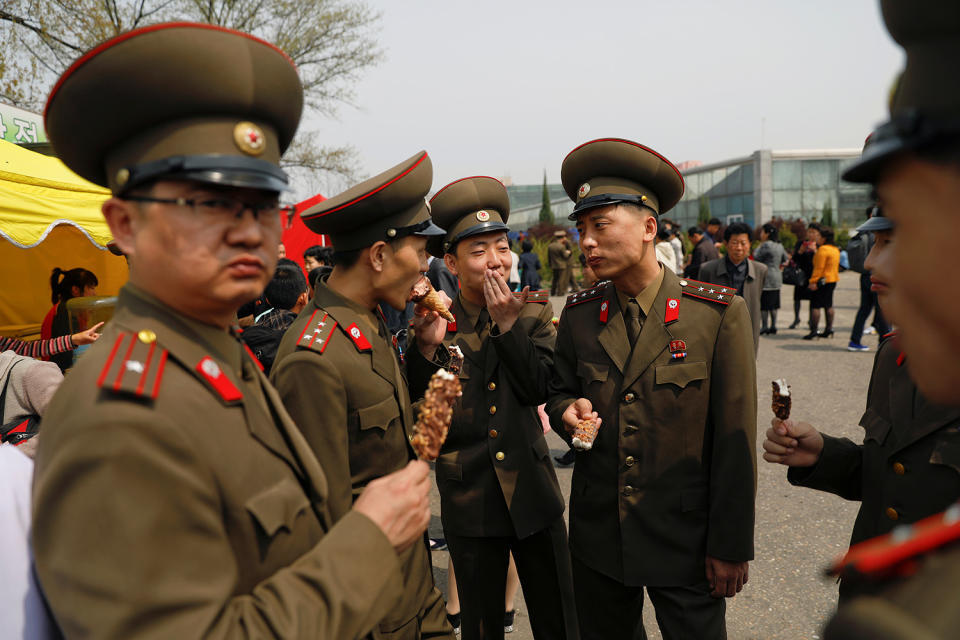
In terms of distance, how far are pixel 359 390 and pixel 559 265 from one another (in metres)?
17.6

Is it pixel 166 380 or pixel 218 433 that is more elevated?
pixel 166 380

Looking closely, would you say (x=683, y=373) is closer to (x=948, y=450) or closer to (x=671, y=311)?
(x=671, y=311)

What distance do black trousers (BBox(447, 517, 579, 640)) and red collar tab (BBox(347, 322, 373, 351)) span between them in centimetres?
128

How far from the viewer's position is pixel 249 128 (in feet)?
4.65

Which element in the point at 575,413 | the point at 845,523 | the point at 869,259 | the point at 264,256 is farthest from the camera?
Result: the point at 845,523

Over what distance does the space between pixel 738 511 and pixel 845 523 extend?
2.92m

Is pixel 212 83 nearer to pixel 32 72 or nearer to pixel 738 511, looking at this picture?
pixel 738 511

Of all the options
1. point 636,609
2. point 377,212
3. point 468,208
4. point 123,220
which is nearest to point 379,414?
point 377,212

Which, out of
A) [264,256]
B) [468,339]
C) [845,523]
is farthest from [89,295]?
[845,523]

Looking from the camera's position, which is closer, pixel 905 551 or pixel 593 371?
pixel 905 551

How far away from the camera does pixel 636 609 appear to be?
2773 mm

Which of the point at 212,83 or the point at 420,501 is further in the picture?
the point at 420,501

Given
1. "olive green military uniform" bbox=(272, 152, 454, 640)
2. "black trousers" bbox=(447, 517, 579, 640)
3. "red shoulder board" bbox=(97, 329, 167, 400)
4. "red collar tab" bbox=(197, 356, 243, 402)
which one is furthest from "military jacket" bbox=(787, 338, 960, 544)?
"red shoulder board" bbox=(97, 329, 167, 400)

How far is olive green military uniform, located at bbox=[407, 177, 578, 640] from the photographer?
3092 millimetres
